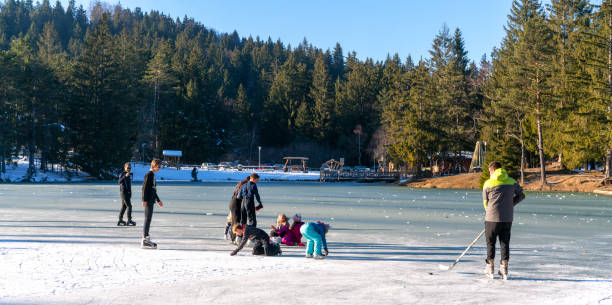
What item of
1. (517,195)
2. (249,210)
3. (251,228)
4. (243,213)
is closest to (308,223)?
(251,228)

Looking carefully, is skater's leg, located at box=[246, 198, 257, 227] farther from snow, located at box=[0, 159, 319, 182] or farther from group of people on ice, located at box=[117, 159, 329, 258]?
snow, located at box=[0, 159, 319, 182]

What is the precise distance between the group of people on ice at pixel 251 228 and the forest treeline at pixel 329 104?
36297mm

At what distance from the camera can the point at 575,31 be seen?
45625mm

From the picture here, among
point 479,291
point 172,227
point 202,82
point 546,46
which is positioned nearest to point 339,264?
point 479,291

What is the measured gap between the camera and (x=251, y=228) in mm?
10219

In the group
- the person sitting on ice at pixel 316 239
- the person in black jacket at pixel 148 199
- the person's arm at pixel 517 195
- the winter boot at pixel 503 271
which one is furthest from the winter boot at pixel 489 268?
the person in black jacket at pixel 148 199

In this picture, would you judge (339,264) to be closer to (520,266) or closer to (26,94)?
(520,266)

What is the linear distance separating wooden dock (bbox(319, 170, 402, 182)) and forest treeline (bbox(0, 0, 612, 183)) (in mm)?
2731

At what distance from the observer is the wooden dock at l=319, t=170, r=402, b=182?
6628 cm

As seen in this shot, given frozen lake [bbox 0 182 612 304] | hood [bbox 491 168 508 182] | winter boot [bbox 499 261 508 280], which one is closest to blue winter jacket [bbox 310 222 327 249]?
frozen lake [bbox 0 182 612 304]

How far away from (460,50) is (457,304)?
7526 centimetres

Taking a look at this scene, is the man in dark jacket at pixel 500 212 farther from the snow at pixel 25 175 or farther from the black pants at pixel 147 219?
the snow at pixel 25 175

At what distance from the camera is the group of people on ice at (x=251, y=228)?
33.0 feet

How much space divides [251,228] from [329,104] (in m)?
91.4
